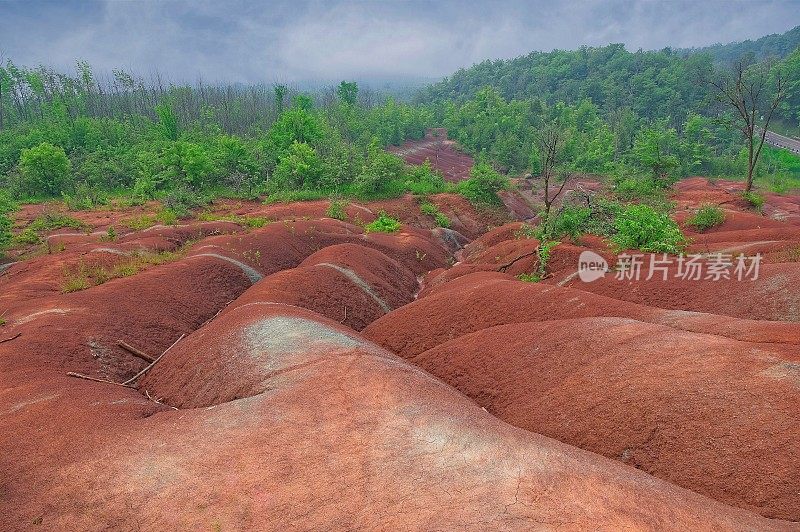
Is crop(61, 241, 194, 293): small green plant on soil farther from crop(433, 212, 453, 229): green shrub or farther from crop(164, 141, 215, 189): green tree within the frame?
crop(164, 141, 215, 189): green tree

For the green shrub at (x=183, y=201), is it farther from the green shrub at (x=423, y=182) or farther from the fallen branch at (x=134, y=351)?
the fallen branch at (x=134, y=351)

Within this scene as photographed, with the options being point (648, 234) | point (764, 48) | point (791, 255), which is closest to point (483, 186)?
point (648, 234)

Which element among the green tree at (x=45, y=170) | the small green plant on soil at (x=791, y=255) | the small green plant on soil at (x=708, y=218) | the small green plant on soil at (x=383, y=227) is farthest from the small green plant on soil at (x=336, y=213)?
the green tree at (x=45, y=170)

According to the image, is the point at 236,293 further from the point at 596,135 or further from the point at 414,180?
the point at 596,135

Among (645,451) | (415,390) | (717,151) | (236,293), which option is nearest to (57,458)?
(415,390)

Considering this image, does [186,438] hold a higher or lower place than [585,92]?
lower

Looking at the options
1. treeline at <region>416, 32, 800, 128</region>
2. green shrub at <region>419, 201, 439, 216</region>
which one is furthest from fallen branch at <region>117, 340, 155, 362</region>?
treeline at <region>416, 32, 800, 128</region>
